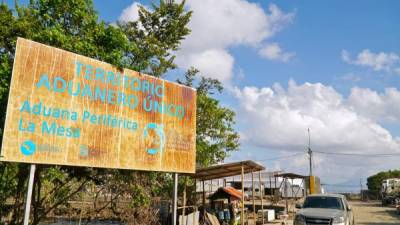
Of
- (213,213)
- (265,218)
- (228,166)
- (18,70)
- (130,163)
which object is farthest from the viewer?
(265,218)

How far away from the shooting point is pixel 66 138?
8.99m

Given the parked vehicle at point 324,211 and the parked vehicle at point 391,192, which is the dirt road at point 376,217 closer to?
the parked vehicle at point 324,211

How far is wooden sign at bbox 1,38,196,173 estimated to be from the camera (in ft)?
27.4

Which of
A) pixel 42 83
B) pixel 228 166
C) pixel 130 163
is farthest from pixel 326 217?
pixel 42 83

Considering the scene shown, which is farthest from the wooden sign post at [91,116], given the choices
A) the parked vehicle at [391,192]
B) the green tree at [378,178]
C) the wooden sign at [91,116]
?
the green tree at [378,178]

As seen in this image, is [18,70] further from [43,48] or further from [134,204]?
[134,204]

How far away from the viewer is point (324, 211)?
54.7ft

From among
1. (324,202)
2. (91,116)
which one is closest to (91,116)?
(91,116)

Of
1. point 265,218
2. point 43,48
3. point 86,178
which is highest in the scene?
point 43,48

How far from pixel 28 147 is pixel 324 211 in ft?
41.8

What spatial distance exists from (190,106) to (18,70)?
18.4ft

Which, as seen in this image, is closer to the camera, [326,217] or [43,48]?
[43,48]

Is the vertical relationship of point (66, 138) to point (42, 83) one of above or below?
below

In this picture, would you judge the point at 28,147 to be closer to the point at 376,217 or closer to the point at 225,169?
the point at 225,169
